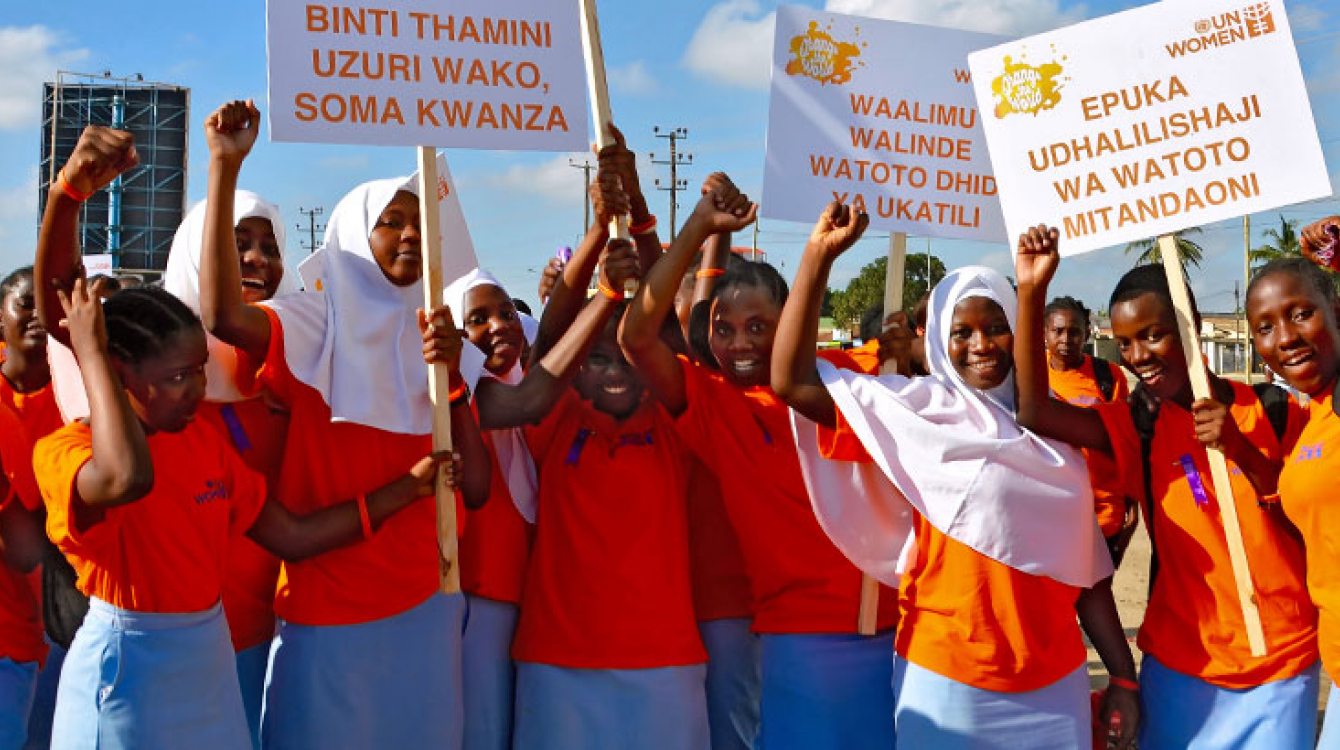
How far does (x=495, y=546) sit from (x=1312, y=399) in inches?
A: 105

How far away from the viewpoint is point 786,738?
3.74 meters

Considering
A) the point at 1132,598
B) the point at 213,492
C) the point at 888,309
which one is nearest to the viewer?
the point at 213,492

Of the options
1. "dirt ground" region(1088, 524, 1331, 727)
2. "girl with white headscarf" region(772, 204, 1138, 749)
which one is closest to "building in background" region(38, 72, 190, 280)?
"dirt ground" region(1088, 524, 1331, 727)

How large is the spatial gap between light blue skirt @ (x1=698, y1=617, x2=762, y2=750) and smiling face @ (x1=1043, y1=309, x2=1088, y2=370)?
3.36 m

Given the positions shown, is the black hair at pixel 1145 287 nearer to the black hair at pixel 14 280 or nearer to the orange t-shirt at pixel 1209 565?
the orange t-shirt at pixel 1209 565

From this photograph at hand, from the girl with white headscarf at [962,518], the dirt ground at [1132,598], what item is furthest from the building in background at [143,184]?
the girl with white headscarf at [962,518]

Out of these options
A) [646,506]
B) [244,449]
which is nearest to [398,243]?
[244,449]

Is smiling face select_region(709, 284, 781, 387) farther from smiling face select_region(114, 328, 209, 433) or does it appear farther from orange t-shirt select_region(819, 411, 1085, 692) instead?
smiling face select_region(114, 328, 209, 433)

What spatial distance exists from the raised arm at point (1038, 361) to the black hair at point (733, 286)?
2.61 ft

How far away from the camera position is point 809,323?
138 inches

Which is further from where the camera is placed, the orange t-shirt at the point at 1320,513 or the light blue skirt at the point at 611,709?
the light blue skirt at the point at 611,709

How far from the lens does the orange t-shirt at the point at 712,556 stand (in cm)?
408

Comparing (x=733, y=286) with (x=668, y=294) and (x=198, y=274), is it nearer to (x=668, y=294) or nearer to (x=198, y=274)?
(x=668, y=294)

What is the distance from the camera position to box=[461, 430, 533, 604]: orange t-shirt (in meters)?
3.86
